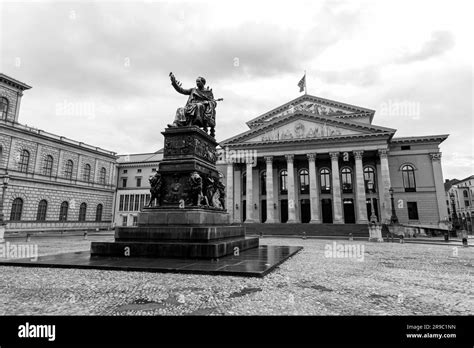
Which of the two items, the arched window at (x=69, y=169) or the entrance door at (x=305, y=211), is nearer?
the arched window at (x=69, y=169)

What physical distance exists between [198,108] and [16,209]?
36643 mm

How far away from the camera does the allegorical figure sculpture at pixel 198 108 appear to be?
1025 centimetres

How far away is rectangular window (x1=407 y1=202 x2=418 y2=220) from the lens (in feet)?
128

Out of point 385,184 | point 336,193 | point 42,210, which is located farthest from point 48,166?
point 385,184

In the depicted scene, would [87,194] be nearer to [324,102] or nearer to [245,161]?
[245,161]

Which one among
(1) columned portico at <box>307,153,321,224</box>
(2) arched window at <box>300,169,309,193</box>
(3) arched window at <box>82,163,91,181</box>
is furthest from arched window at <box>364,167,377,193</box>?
(3) arched window at <box>82,163,91,181</box>

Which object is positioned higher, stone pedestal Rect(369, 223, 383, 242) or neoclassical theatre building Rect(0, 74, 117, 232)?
neoclassical theatre building Rect(0, 74, 117, 232)

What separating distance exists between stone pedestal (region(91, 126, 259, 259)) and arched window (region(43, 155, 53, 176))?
37.6 meters

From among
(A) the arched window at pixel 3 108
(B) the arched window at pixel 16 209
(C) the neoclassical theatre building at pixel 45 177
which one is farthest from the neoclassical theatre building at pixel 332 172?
(A) the arched window at pixel 3 108

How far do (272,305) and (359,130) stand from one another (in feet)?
127

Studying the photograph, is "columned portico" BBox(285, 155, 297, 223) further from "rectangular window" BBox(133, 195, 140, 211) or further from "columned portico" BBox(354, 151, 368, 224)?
"rectangular window" BBox(133, 195, 140, 211)

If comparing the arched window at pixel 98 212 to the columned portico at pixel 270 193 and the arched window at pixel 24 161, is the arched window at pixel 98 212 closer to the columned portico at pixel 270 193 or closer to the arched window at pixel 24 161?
the arched window at pixel 24 161

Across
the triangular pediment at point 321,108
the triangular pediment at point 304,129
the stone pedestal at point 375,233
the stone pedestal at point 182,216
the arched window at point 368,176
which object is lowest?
the stone pedestal at point 375,233

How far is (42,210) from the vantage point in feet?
123
